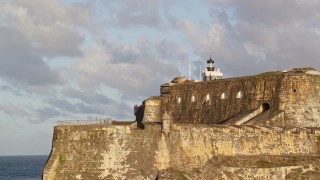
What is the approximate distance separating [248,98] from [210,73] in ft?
72.1

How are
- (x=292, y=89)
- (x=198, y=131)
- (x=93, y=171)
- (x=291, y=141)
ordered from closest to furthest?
(x=93, y=171) → (x=198, y=131) → (x=291, y=141) → (x=292, y=89)

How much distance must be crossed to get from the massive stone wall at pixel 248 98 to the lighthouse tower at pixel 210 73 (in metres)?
14.5

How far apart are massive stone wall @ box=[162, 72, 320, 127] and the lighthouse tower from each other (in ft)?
47.6

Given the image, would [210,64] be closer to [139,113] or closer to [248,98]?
[139,113]

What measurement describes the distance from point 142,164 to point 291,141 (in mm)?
11264

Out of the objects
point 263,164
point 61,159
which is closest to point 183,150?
point 263,164

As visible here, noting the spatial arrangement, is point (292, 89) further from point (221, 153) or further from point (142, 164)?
point (142, 164)

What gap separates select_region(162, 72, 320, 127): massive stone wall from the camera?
4819 cm

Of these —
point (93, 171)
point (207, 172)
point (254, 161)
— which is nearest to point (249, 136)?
point (254, 161)

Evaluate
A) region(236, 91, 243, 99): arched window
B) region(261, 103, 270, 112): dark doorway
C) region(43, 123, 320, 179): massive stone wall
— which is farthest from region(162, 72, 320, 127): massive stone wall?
region(43, 123, 320, 179): massive stone wall

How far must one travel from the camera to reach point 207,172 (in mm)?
36344

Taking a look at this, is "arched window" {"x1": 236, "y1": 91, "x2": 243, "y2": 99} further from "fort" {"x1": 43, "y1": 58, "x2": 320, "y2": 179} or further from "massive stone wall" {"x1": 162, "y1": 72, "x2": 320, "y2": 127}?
"fort" {"x1": 43, "y1": 58, "x2": 320, "y2": 179}

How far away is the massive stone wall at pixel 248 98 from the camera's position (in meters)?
48.2

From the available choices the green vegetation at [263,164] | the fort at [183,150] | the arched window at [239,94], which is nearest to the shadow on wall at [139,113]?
the arched window at [239,94]
